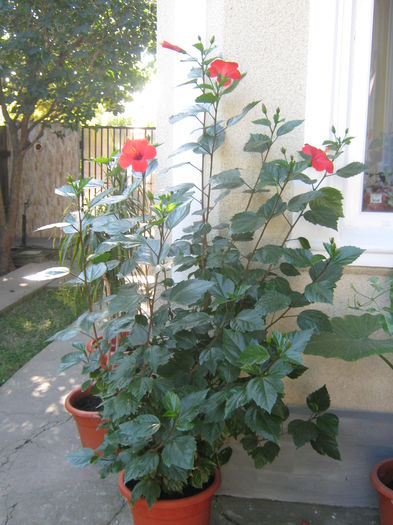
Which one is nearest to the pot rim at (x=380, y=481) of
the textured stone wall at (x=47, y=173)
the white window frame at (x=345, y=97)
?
the white window frame at (x=345, y=97)

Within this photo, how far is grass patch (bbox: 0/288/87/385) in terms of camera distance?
4.58 meters

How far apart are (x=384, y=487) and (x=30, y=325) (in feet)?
13.6

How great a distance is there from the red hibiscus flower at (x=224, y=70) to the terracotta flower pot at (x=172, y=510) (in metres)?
1.54

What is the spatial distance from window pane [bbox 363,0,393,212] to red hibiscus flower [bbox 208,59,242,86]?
0.77 metres

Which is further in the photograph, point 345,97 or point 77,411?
point 77,411

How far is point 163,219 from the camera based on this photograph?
1761mm

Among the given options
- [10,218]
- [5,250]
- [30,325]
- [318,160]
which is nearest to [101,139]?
[10,218]

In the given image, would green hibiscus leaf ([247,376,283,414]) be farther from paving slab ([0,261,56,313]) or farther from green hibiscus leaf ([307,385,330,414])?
paving slab ([0,261,56,313])

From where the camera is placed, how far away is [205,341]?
223 cm

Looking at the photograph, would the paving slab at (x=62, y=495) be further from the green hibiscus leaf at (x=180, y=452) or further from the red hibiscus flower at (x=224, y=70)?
the red hibiscus flower at (x=224, y=70)

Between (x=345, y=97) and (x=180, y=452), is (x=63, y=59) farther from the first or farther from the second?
(x=180, y=452)

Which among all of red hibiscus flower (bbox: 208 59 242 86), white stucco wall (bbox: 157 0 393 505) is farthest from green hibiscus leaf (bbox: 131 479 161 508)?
red hibiscus flower (bbox: 208 59 242 86)

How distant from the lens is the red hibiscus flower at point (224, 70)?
210 cm

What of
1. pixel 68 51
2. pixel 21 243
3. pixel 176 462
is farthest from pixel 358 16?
pixel 21 243
